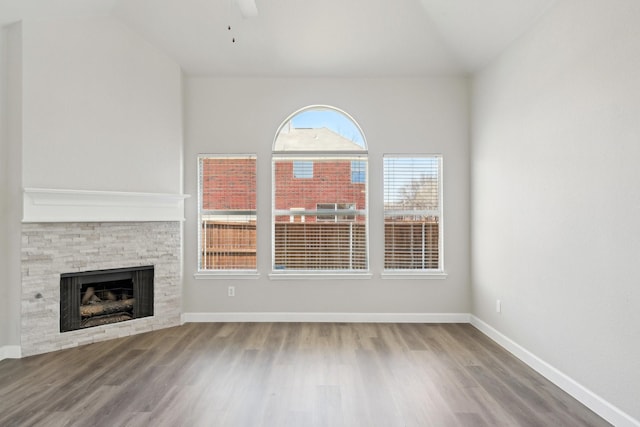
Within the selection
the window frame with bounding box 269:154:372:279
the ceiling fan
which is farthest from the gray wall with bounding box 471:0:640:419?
the ceiling fan

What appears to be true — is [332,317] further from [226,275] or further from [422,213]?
[422,213]

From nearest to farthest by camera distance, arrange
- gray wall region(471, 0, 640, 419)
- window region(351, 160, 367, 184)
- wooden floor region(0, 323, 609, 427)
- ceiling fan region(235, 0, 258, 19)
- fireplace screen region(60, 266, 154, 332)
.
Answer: gray wall region(471, 0, 640, 419)
wooden floor region(0, 323, 609, 427)
ceiling fan region(235, 0, 258, 19)
fireplace screen region(60, 266, 154, 332)
window region(351, 160, 367, 184)

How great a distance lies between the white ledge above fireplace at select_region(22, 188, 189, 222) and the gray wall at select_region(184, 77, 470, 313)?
0.35 m

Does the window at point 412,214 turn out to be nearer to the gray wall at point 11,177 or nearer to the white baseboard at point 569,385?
the white baseboard at point 569,385

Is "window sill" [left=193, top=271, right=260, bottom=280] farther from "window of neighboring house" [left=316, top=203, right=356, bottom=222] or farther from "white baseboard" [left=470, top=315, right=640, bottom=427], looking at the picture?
"white baseboard" [left=470, top=315, right=640, bottom=427]

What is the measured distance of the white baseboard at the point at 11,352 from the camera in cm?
347

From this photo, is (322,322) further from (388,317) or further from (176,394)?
(176,394)

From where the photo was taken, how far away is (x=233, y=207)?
474cm

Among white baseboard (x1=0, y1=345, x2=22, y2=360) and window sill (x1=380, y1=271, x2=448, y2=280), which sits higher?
window sill (x1=380, y1=271, x2=448, y2=280)

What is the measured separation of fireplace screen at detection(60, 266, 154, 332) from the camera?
3.82m

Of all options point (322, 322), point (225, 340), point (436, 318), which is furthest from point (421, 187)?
point (225, 340)

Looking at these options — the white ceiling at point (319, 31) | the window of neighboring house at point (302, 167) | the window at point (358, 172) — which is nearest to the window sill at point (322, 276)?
the window at point (358, 172)

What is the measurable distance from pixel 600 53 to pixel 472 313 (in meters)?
3.06

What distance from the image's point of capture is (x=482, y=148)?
170 inches
